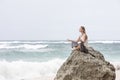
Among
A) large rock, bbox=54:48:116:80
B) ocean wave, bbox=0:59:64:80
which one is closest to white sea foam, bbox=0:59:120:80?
ocean wave, bbox=0:59:64:80

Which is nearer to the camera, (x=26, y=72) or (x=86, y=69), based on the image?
(x=86, y=69)

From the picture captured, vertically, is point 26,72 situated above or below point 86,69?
below

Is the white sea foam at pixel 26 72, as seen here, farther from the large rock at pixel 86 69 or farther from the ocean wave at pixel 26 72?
the large rock at pixel 86 69

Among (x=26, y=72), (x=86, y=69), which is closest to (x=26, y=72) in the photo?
(x=26, y=72)

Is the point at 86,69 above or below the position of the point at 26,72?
above

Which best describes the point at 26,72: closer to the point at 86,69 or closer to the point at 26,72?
the point at 26,72

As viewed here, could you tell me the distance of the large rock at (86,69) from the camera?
25.8 feet

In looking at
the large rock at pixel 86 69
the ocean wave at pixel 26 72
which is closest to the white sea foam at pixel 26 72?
the ocean wave at pixel 26 72

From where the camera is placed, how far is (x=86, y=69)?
7.90 m

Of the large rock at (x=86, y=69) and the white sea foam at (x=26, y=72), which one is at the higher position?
the large rock at (x=86, y=69)

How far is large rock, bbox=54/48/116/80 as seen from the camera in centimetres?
787

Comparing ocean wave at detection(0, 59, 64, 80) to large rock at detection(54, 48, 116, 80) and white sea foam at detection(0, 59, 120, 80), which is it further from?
large rock at detection(54, 48, 116, 80)

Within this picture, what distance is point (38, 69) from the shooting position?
21.2 metres

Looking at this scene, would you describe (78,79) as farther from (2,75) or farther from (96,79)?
(2,75)
